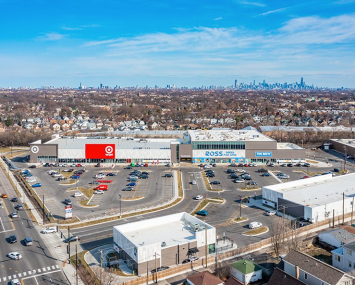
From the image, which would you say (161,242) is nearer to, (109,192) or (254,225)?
(254,225)

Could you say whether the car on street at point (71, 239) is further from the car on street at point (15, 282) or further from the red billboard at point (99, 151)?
the red billboard at point (99, 151)

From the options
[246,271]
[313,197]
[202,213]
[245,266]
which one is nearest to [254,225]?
[202,213]

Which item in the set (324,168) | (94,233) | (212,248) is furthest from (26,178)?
(324,168)

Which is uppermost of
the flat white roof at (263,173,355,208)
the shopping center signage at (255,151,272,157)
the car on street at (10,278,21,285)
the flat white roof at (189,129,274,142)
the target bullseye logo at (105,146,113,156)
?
the flat white roof at (189,129,274,142)

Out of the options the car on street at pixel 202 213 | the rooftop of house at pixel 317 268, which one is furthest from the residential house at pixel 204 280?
the car on street at pixel 202 213

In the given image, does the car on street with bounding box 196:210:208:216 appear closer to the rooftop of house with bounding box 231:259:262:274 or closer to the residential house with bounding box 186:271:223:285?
the rooftop of house with bounding box 231:259:262:274

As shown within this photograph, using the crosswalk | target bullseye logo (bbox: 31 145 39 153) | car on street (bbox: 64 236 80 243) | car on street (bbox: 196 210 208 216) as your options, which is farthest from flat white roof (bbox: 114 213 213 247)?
target bullseye logo (bbox: 31 145 39 153)
